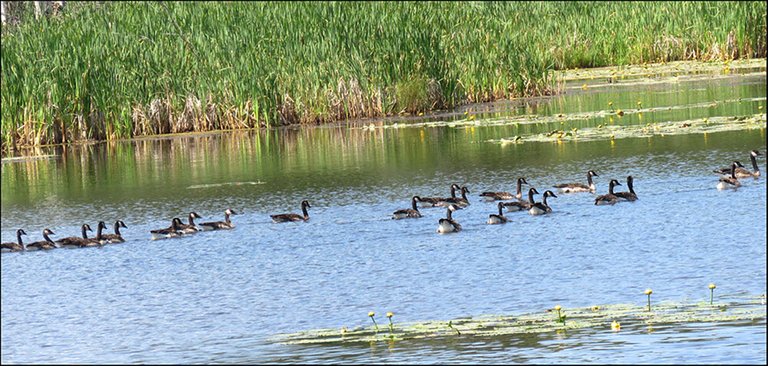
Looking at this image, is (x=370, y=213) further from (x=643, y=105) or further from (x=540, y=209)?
(x=643, y=105)

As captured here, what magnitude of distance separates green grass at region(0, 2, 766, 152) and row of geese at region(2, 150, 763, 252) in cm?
948

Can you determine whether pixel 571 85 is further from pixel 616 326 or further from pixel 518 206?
pixel 616 326

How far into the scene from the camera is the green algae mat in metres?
11.4

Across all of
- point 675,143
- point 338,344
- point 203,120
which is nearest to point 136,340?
point 338,344

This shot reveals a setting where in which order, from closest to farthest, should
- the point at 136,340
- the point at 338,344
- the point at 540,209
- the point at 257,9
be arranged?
the point at 338,344 < the point at 136,340 < the point at 540,209 < the point at 257,9

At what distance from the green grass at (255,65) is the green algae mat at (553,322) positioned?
1717 cm

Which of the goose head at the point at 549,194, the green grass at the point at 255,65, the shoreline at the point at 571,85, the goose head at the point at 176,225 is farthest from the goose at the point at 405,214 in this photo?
the green grass at the point at 255,65

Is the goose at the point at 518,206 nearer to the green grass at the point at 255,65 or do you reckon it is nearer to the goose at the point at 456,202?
the goose at the point at 456,202

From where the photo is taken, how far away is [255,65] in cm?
2952

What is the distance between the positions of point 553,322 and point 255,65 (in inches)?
735

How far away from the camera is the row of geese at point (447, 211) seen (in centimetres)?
1811

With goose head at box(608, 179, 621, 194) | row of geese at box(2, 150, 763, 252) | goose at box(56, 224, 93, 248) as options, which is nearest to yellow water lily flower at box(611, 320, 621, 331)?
row of geese at box(2, 150, 763, 252)

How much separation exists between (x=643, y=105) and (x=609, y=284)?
Answer: 57.8 feet

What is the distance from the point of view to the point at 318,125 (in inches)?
1169
